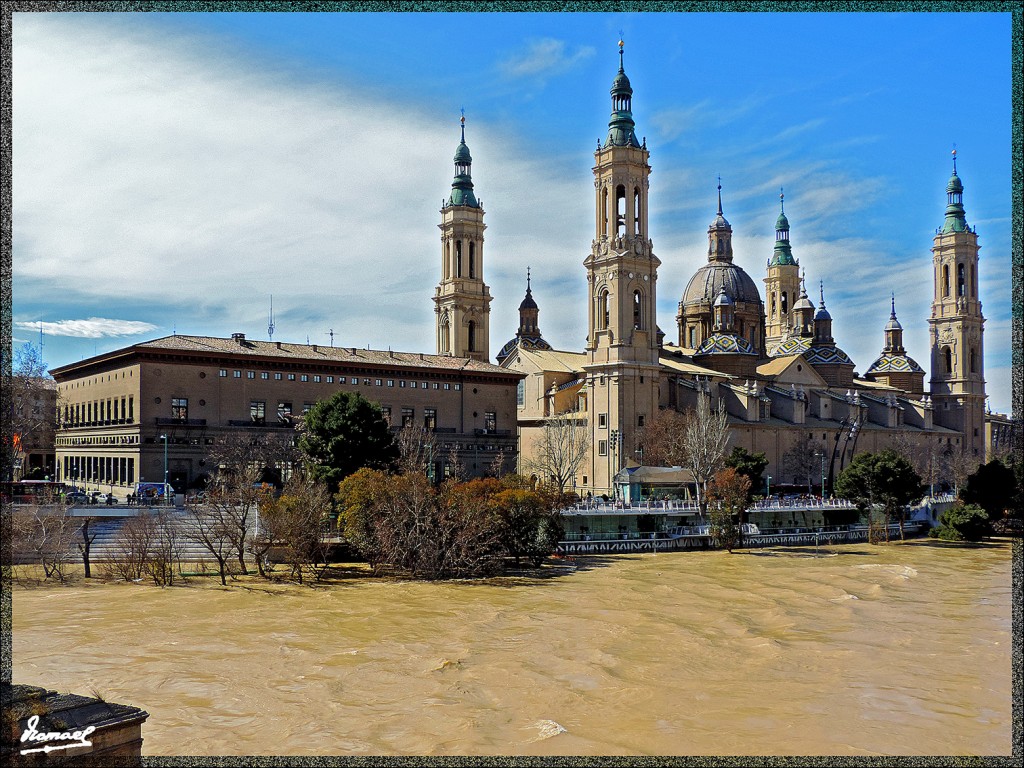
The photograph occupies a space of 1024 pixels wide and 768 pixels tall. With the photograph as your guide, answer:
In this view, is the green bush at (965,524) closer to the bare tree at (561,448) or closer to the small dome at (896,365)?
the bare tree at (561,448)

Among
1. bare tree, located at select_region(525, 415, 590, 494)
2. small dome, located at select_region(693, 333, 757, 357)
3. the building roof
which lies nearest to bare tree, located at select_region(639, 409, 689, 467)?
bare tree, located at select_region(525, 415, 590, 494)

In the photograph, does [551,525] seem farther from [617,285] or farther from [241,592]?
[617,285]

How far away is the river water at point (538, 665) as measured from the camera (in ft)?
53.6

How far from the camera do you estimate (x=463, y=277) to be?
261ft

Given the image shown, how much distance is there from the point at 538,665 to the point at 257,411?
37.0 metres

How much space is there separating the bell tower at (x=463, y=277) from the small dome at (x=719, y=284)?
2597 centimetres

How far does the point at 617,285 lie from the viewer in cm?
6731

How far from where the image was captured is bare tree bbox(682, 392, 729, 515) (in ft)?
172

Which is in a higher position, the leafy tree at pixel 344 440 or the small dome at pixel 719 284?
the small dome at pixel 719 284

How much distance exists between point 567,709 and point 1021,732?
11807 millimetres

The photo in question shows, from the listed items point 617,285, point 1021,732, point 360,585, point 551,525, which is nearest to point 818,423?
point 617,285

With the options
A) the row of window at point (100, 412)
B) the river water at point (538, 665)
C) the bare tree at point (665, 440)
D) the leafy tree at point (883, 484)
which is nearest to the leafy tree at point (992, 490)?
the leafy tree at point (883, 484)

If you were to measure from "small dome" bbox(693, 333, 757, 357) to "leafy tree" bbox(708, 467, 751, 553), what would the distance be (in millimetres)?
35879

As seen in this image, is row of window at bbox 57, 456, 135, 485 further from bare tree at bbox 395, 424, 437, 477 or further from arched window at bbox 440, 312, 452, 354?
arched window at bbox 440, 312, 452, 354
